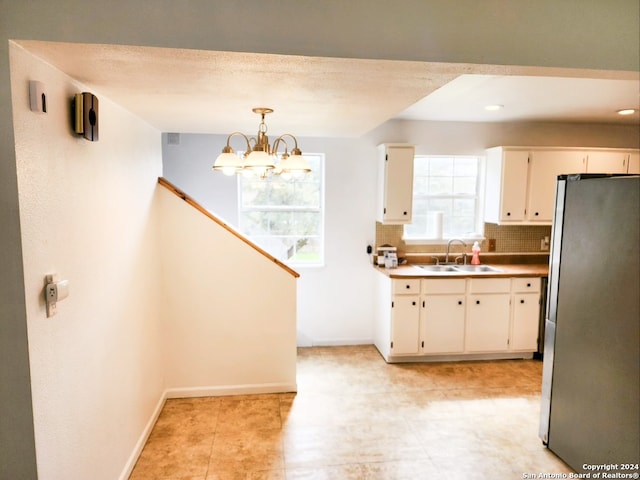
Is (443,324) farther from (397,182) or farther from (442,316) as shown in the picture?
(397,182)

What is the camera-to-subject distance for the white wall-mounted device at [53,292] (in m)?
1.42

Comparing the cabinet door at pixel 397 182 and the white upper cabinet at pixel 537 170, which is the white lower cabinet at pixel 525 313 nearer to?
the white upper cabinet at pixel 537 170

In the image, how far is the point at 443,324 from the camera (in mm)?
3857

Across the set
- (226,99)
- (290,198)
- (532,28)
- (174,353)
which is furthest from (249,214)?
(532,28)

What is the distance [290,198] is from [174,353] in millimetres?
1926

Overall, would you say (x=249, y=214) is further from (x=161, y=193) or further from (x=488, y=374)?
(x=488, y=374)

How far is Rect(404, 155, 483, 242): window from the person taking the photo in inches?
171

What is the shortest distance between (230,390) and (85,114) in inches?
94.4

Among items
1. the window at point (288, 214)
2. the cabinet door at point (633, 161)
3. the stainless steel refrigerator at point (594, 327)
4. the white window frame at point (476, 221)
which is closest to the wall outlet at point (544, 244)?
the white window frame at point (476, 221)

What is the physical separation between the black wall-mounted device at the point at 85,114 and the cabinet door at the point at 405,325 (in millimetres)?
2911

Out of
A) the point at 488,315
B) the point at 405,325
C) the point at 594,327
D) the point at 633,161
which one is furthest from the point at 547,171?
the point at 594,327

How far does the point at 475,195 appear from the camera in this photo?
4441 mm

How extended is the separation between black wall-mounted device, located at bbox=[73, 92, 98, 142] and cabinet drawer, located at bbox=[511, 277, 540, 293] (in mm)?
3743

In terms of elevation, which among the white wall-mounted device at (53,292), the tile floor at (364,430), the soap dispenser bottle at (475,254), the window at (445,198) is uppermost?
the window at (445,198)
